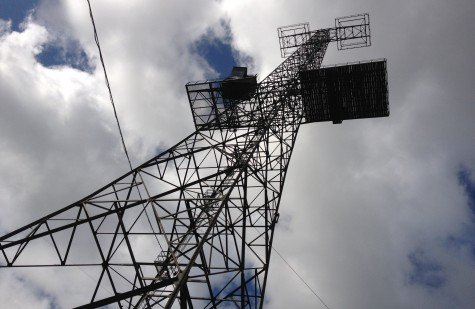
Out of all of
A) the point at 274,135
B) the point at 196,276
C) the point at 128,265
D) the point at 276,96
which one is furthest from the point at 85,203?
the point at 276,96

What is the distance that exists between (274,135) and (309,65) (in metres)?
7.93

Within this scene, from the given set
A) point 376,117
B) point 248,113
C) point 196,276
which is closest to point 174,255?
point 196,276

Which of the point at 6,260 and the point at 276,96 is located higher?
the point at 276,96

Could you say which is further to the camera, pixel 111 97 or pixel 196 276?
pixel 111 97

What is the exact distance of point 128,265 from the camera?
11.5 m

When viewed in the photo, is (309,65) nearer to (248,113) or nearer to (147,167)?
(248,113)

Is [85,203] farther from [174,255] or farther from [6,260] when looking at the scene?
[174,255]

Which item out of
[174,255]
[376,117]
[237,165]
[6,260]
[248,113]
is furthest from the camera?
[376,117]

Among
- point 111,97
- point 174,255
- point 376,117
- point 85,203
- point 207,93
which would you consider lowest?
point 376,117

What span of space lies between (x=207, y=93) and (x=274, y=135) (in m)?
4.59

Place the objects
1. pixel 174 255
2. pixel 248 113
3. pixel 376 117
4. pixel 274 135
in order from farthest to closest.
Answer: pixel 376 117
pixel 248 113
pixel 274 135
pixel 174 255

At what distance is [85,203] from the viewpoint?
12.4 m

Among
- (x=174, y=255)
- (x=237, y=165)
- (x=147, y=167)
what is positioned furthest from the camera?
(x=147, y=167)

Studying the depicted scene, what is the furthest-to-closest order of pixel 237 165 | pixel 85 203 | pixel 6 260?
pixel 237 165 → pixel 85 203 → pixel 6 260
